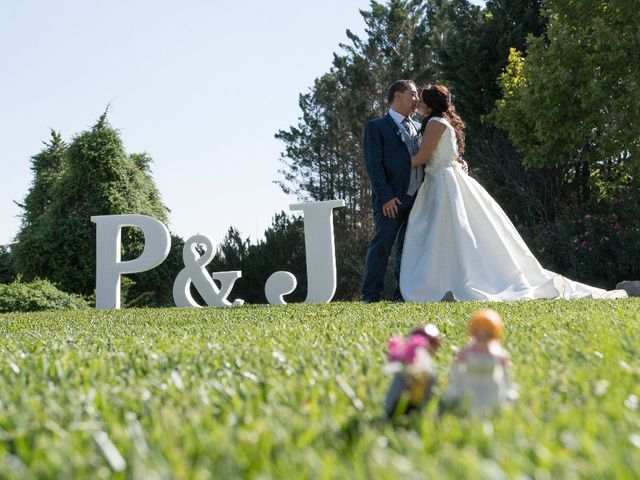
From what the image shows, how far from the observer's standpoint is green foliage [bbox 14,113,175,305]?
19906mm

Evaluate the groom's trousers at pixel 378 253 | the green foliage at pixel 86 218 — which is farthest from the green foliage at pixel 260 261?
the groom's trousers at pixel 378 253

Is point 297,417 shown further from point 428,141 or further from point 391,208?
point 428,141

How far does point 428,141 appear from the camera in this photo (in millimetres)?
9234

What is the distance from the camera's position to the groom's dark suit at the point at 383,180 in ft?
30.5

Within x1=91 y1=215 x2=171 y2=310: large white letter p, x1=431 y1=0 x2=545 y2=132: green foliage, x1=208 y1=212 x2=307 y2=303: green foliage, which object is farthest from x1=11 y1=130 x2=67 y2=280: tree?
x1=431 y1=0 x2=545 y2=132: green foliage

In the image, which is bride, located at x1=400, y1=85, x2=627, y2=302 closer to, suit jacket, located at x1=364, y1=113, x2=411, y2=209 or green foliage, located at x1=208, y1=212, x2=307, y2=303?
suit jacket, located at x1=364, y1=113, x2=411, y2=209

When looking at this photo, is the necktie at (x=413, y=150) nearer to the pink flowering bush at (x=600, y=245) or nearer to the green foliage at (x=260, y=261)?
the pink flowering bush at (x=600, y=245)

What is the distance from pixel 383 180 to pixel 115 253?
4.72 m

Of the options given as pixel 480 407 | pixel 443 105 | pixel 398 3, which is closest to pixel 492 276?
pixel 443 105

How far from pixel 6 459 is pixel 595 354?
197 cm

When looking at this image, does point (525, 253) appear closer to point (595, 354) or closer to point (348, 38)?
point (595, 354)

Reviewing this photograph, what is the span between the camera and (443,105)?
9375mm

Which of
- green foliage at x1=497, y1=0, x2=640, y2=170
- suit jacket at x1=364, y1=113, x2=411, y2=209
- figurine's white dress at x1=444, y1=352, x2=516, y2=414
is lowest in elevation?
figurine's white dress at x1=444, y1=352, x2=516, y2=414

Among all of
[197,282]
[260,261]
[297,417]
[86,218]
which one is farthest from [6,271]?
[297,417]
